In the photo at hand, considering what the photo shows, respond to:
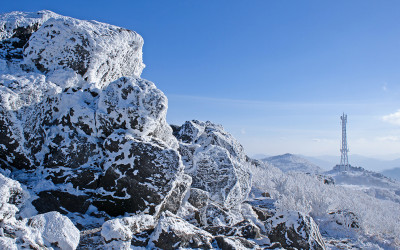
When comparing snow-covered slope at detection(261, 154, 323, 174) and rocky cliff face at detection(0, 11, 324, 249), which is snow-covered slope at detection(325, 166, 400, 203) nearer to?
snow-covered slope at detection(261, 154, 323, 174)

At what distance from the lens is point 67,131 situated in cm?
754

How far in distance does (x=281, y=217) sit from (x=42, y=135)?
766 cm

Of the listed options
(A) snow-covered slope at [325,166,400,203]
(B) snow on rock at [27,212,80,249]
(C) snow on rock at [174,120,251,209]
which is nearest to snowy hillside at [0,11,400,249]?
(B) snow on rock at [27,212,80,249]

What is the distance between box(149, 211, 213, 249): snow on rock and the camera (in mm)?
5242

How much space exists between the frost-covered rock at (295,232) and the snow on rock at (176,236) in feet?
9.35

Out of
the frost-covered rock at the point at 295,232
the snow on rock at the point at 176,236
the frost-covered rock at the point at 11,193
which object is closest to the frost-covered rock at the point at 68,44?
the frost-covered rock at the point at 11,193

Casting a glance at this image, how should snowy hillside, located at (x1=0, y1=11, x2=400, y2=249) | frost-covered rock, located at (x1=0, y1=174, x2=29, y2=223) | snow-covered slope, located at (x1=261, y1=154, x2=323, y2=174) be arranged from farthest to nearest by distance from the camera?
1. snow-covered slope, located at (x1=261, y1=154, x2=323, y2=174)
2. snowy hillside, located at (x1=0, y1=11, x2=400, y2=249)
3. frost-covered rock, located at (x1=0, y1=174, x2=29, y2=223)

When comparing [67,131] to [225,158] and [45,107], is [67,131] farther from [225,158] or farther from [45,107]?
[225,158]

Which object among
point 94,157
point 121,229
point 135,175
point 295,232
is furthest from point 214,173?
point 121,229

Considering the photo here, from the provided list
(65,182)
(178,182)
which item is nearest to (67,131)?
(65,182)

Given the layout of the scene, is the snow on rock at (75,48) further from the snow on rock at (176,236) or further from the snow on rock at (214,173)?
the snow on rock at (176,236)

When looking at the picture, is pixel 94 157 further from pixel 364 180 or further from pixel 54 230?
pixel 364 180

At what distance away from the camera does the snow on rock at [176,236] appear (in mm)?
5242

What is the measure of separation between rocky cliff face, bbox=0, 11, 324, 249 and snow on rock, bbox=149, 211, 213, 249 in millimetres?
21
